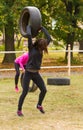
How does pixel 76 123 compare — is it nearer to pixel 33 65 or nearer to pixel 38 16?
pixel 33 65

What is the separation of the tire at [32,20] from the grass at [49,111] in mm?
1681

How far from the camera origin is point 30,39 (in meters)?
8.76

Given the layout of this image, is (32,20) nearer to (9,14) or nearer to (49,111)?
(49,111)

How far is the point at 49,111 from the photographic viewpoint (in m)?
9.90

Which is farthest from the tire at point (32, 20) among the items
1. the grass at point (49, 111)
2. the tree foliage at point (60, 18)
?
the tree foliage at point (60, 18)

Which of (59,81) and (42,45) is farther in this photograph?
(59,81)

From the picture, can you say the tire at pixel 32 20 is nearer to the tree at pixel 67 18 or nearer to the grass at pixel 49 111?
the grass at pixel 49 111

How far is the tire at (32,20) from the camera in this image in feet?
30.2

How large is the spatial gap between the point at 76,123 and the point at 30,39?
184 cm

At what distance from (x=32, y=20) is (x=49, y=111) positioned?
6.79 ft

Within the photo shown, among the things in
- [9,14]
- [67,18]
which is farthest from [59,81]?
[67,18]

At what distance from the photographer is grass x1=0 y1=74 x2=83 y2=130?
821 centimetres

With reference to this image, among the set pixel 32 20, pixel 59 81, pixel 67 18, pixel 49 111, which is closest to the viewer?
pixel 32 20

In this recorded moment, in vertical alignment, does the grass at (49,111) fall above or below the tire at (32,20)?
below
